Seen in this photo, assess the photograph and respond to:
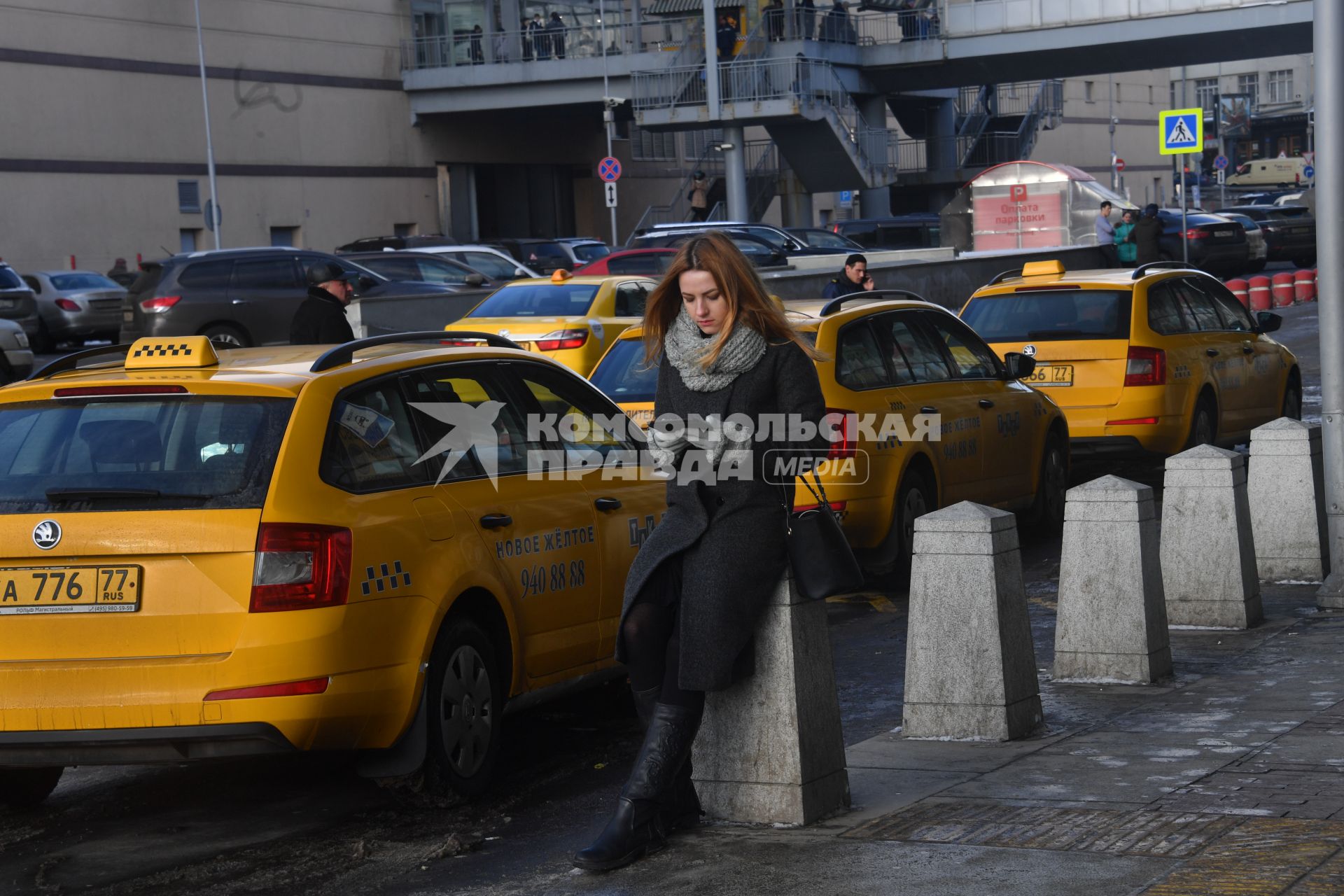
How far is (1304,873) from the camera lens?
180 inches

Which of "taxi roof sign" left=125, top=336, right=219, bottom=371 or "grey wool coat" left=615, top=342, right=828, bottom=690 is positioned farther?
"taxi roof sign" left=125, top=336, right=219, bottom=371

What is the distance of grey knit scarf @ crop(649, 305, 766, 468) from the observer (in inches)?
201

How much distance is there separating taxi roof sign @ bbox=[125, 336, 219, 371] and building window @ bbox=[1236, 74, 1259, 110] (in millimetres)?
116152

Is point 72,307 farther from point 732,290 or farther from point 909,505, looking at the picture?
point 732,290

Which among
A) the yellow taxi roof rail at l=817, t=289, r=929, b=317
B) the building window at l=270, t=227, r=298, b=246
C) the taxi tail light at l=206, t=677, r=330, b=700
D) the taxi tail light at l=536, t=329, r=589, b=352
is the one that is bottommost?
the taxi tail light at l=206, t=677, r=330, b=700

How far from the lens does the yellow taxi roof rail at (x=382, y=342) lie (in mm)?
6160

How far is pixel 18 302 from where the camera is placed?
30094 millimetres

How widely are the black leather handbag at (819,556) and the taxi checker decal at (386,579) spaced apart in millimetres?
1354

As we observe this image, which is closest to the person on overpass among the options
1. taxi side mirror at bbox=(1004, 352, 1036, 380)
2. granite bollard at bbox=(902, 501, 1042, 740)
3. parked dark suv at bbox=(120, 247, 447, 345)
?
parked dark suv at bbox=(120, 247, 447, 345)

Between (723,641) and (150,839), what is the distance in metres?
2.22

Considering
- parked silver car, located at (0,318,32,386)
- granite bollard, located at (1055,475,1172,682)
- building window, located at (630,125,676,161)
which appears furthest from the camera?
building window, located at (630,125,676,161)

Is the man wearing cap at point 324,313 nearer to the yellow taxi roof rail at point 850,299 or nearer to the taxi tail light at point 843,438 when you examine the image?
the yellow taxi roof rail at point 850,299

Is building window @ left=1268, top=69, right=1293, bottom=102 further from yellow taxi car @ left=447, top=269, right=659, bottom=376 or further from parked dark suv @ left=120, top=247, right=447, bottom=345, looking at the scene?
yellow taxi car @ left=447, top=269, right=659, bottom=376

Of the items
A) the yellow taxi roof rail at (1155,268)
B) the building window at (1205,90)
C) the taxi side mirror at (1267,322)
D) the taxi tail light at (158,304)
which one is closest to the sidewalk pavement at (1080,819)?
the yellow taxi roof rail at (1155,268)
